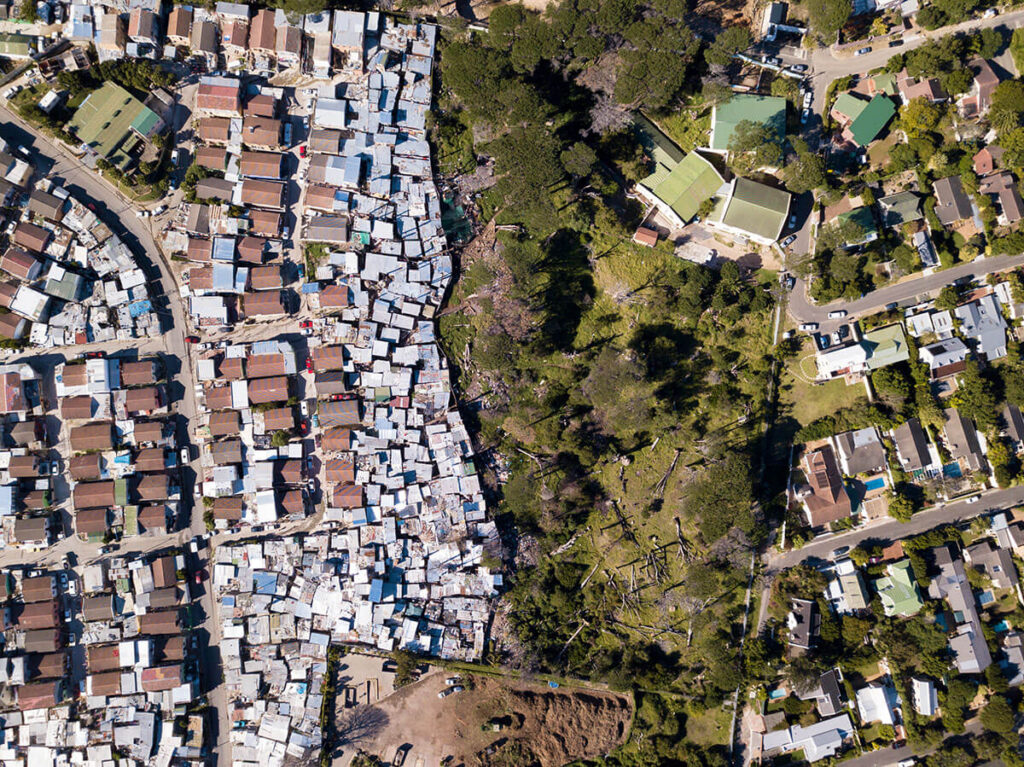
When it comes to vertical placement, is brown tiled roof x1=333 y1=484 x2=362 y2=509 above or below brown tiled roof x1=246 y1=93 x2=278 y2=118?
below

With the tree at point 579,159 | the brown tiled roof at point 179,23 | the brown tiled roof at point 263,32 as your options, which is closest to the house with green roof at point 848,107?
the tree at point 579,159

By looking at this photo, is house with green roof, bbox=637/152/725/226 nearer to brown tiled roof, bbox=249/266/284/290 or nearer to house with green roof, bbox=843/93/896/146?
house with green roof, bbox=843/93/896/146

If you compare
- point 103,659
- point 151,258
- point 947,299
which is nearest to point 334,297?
point 151,258

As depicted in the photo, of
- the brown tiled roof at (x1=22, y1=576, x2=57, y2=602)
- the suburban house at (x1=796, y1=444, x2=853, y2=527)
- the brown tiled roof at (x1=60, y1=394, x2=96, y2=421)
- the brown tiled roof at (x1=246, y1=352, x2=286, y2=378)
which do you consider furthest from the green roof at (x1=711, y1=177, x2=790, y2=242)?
the brown tiled roof at (x1=22, y1=576, x2=57, y2=602)

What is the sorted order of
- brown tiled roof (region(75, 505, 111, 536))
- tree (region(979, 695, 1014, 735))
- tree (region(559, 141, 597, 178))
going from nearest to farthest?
tree (region(559, 141, 597, 178)) → tree (region(979, 695, 1014, 735)) → brown tiled roof (region(75, 505, 111, 536))

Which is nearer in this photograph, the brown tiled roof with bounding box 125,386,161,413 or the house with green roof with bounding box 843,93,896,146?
the brown tiled roof with bounding box 125,386,161,413

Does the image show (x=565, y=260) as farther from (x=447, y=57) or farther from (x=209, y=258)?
(x=209, y=258)
